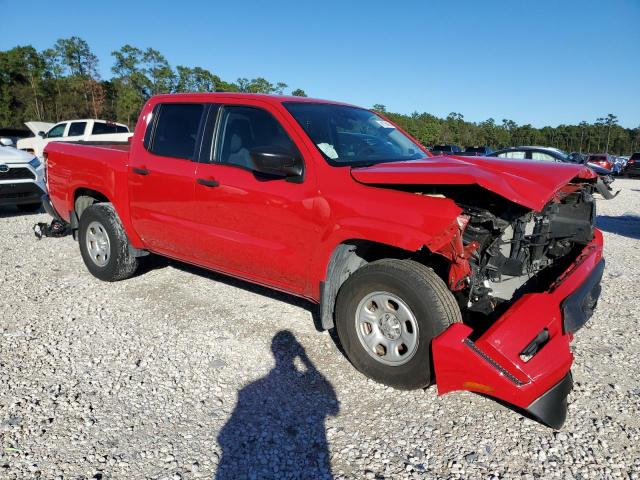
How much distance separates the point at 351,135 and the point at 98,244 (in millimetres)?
3084

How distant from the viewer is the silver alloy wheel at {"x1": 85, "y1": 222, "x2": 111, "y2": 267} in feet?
16.7

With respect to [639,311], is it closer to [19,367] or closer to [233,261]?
[233,261]

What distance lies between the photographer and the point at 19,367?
11.2 feet

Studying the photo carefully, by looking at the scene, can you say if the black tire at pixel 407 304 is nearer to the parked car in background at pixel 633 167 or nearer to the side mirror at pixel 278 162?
the side mirror at pixel 278 162

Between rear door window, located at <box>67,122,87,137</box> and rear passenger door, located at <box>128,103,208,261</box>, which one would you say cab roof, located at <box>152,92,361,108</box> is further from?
rear door window, located at <box>67,122,87,137</box>

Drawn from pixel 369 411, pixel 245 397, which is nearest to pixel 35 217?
pixel 245 397

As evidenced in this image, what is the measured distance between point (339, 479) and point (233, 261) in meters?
2.05

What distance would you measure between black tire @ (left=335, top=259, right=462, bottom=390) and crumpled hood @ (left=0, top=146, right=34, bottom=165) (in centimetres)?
773

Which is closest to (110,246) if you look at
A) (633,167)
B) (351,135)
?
(351,135)

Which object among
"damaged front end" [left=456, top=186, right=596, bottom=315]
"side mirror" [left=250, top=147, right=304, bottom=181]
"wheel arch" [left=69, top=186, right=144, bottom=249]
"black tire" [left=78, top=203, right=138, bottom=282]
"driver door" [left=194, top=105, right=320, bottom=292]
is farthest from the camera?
"black tire" [left=78, top=203, right=138, bottom=282]

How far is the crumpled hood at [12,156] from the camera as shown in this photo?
8328 millimetres

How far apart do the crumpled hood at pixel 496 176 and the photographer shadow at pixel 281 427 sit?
1.44 meters

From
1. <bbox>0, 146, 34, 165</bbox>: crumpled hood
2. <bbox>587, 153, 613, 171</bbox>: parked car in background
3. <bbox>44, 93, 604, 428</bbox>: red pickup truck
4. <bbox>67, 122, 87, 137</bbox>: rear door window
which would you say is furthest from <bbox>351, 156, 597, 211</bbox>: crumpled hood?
<bbox>587, 153, 613, 171</bbox>: parked car in background

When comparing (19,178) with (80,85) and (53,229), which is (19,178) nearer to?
(53,229)
